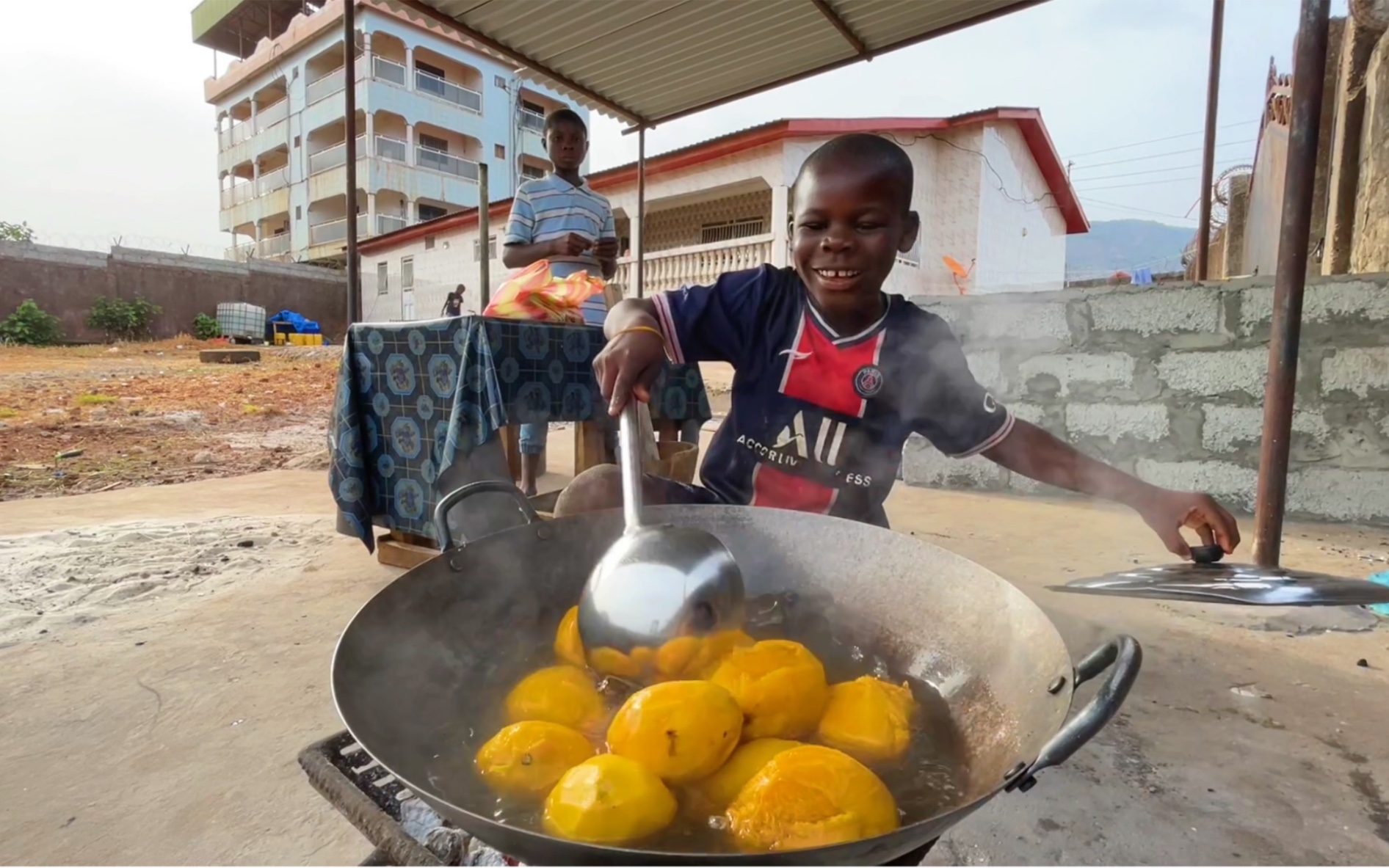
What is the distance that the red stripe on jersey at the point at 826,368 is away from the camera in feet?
4.98

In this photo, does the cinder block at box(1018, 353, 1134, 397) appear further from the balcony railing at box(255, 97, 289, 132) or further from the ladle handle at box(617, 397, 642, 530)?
the balcony railing at box(255, 97, 289, 132)

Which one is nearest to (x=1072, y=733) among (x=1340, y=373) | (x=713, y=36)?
(x=713, y=36)

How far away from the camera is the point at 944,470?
4.09m

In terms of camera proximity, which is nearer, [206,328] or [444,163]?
[206,328]

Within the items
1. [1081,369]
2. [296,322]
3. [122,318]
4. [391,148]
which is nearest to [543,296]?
[1081,369]

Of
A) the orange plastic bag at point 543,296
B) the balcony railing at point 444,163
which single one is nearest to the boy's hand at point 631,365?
the orange plastic bag at point 543,296

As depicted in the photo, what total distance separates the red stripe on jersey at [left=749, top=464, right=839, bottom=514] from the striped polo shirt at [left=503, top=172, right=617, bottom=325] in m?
1.65

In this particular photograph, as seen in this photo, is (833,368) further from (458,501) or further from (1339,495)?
(1339,495)

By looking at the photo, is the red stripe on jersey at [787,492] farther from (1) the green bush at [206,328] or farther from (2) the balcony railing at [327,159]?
(2) the balcony railing at [327,159]

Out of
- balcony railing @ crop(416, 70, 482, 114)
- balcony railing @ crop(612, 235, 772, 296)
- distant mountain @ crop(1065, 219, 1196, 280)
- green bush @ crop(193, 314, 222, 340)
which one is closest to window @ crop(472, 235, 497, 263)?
balcony railing @ crop(612, 235, 772, 296)

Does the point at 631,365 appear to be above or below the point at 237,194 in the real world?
below

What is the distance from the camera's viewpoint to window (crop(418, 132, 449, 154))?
25.8m

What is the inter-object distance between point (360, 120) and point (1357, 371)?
27575 millimetres

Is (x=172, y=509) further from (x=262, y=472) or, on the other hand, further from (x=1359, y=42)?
(x=1359, y=42)
